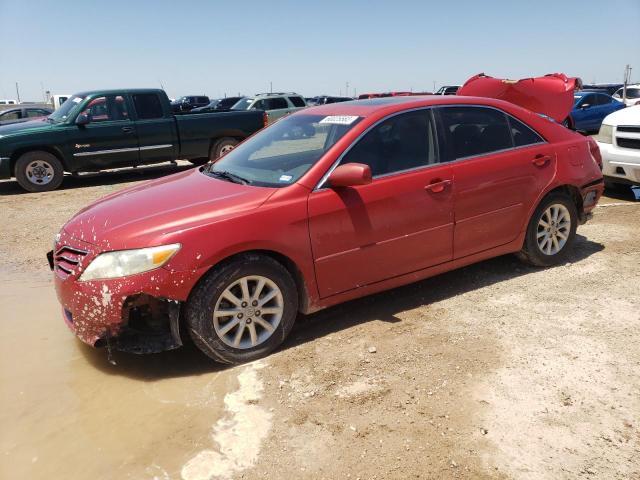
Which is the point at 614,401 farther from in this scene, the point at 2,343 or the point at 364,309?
the point at 2,343

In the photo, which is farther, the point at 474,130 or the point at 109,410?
the point at 474,130

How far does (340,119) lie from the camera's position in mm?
3998

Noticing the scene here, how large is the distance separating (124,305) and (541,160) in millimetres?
3593

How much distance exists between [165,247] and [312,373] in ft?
3.93

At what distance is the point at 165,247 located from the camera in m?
3.09

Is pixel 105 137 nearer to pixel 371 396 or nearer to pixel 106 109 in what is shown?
pixel 106 109

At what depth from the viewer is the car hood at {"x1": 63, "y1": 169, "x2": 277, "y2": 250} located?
124 inches

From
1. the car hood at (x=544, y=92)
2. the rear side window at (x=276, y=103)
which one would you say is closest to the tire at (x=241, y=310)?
the car hood at (x=544, y=92)

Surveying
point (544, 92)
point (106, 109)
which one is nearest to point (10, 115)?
point (106, 109)

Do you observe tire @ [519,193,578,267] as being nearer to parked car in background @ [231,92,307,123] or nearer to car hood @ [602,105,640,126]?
car hood @ [602,105,640,126]

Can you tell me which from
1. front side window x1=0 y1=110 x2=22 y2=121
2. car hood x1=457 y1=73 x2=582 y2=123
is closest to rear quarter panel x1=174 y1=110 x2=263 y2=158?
car hood x1=457 y1=73 x2=582 y2=123

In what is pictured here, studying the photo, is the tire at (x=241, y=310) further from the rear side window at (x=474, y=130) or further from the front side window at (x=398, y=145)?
the rear side window at (x=474, y=130)

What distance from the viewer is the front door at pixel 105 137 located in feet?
32.5

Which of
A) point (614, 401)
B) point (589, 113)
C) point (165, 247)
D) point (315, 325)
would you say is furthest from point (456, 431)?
point (589, 113)
